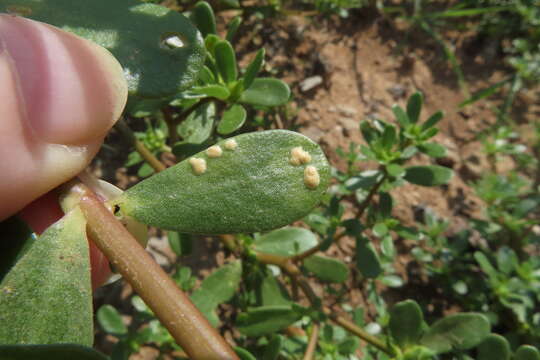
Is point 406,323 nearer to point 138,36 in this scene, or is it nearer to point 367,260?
point 367,260

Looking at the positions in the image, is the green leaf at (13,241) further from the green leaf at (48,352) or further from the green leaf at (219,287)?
the green leaf at (219,287)

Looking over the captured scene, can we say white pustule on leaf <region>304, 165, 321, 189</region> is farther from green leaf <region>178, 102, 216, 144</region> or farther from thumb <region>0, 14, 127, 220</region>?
green leaf <region>178, 102, 216, 144</region>

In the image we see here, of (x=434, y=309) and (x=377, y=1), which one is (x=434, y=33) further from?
(x=434, y=309)

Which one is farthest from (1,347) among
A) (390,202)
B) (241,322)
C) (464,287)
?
(464,287)

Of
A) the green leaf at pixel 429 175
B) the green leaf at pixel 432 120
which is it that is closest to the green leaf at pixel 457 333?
the green leaf at pixel 429 175

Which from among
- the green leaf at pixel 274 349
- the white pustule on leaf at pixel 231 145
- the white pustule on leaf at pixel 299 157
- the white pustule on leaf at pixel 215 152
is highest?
the white pustule on leaf at pixel 299 157

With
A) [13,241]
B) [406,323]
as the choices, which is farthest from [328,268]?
[13,241]
